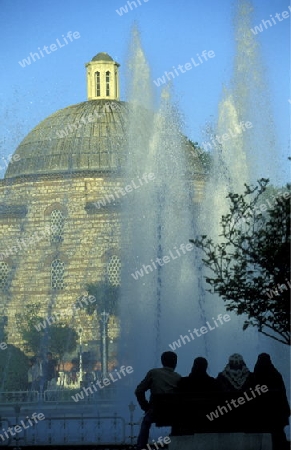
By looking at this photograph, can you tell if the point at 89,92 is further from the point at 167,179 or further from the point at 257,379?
the point at 257,379

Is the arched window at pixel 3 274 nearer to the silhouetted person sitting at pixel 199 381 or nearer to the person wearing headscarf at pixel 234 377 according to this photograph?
the person wearing headscarf at pixel 234 377

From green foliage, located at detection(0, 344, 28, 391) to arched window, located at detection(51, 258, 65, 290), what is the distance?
16.1 m

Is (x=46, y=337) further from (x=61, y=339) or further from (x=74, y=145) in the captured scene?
(x=74, y=145)

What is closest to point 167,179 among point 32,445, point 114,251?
point 32,445

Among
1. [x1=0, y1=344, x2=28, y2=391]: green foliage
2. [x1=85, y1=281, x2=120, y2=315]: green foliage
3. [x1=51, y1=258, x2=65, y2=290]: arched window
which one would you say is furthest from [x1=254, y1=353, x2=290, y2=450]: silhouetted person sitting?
[x1=51, y1=258, x2=65, y2=290]: arched window

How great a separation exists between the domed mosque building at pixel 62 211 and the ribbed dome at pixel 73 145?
5cm

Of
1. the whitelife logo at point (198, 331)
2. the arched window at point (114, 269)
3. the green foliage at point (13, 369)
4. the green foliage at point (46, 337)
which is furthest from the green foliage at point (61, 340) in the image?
the whitelife logo at point (198, 331)

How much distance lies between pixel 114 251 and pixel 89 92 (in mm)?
15787

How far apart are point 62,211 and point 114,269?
19.7 ft

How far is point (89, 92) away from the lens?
86062 mm

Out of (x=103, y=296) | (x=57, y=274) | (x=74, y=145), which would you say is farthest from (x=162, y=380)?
(x=74, y=145)

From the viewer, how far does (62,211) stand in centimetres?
7669

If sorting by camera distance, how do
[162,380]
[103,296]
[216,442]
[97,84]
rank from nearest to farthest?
[216,442]
[162,380]
[103,296]
[97,84]

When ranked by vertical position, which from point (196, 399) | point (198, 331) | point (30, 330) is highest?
point (30, 330)
